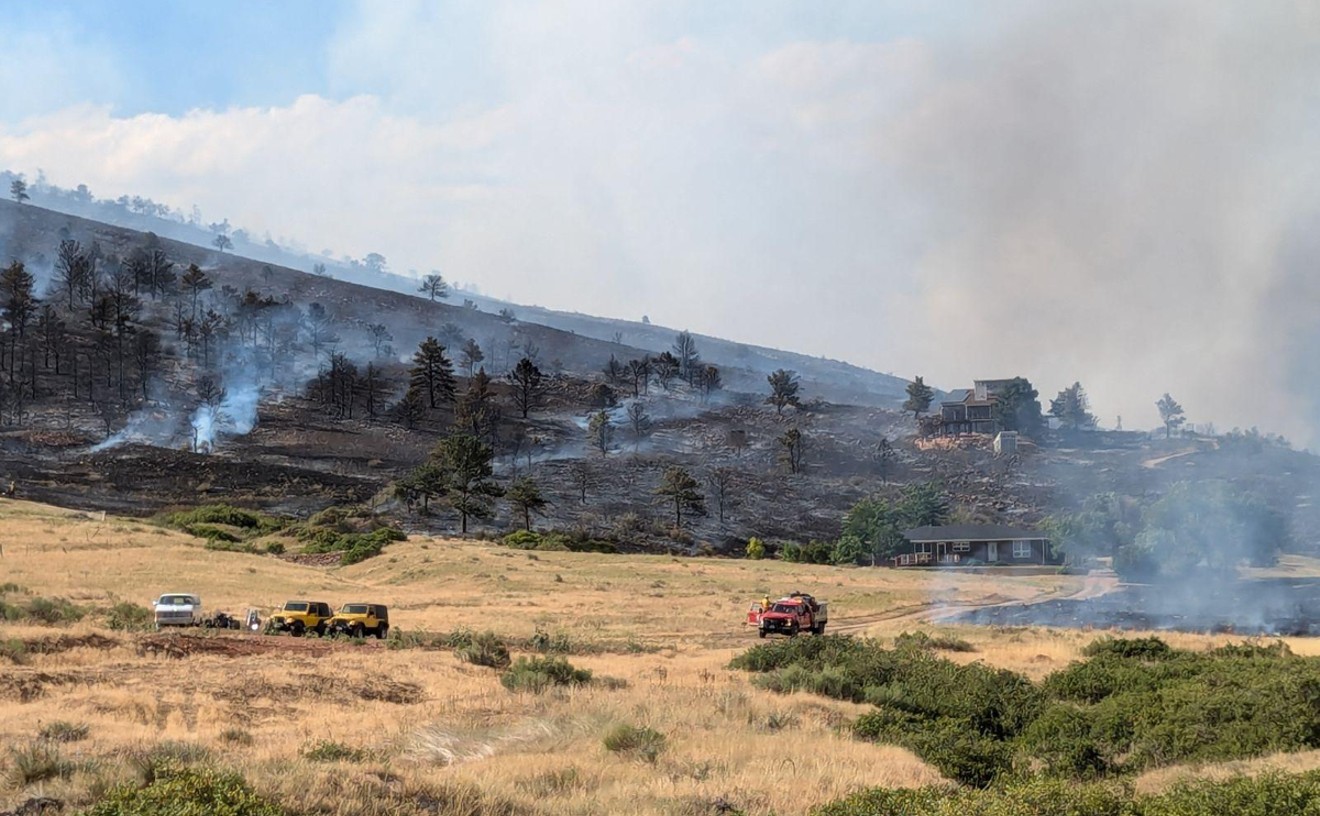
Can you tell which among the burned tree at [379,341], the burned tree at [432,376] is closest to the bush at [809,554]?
the burned tree at [432,376]

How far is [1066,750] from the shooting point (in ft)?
57.8

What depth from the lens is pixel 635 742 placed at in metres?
15.4

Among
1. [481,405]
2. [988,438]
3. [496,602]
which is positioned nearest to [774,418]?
[988,438]

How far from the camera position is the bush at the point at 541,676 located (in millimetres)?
22062

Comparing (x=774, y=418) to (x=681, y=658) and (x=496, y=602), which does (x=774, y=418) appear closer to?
(x=496, y=602)

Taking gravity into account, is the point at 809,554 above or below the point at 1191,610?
above

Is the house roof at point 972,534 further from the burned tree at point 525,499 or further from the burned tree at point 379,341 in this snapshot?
the burned tree at point 379,341

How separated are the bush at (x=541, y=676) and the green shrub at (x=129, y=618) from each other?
1551cm

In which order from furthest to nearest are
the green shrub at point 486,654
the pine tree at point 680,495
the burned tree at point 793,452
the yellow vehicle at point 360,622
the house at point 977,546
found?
the burned tree at point 793,452 → the pine tree at point 680,495 → the house at point 977,546 → the yellow vehicle at point 360,622 → the green shrub at point 486,654

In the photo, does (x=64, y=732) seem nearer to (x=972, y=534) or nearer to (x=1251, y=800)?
(x=1251, y=800)

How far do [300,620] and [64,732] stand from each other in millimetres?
23603

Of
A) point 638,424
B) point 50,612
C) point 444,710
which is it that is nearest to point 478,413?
point 638,424

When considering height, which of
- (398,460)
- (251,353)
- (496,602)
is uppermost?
(251,353)

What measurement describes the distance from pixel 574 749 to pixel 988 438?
526 feet
